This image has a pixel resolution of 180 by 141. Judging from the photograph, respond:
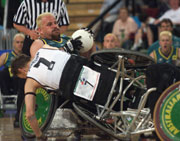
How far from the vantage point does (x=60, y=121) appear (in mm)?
6551

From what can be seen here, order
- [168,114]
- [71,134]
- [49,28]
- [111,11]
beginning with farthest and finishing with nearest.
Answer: [111,11] < [71,134] < [49,28] < [168,114]

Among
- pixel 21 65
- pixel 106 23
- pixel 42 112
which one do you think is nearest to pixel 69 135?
pixel 42 112

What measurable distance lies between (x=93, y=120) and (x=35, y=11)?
7.32ft

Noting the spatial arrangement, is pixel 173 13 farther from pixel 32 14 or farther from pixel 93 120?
pixel 93 120

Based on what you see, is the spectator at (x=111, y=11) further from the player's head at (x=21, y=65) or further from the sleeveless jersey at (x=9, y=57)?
the player's head at (x=21, y=65)

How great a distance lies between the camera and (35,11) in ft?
24.7

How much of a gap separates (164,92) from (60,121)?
172 centimetres

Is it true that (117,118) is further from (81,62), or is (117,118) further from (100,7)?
(100,7)

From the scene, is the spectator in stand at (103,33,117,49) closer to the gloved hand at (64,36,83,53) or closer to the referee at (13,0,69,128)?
the referee at (13,0,69,128)

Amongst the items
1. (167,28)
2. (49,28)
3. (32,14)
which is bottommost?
(167,28)

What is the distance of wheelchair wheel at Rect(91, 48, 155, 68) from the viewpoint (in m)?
5.63

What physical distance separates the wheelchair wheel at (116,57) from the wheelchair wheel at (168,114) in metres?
0.55

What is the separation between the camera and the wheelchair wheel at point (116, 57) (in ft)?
18.5

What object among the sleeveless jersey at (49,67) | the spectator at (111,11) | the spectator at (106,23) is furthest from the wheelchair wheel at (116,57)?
the spectator at (111,11)
